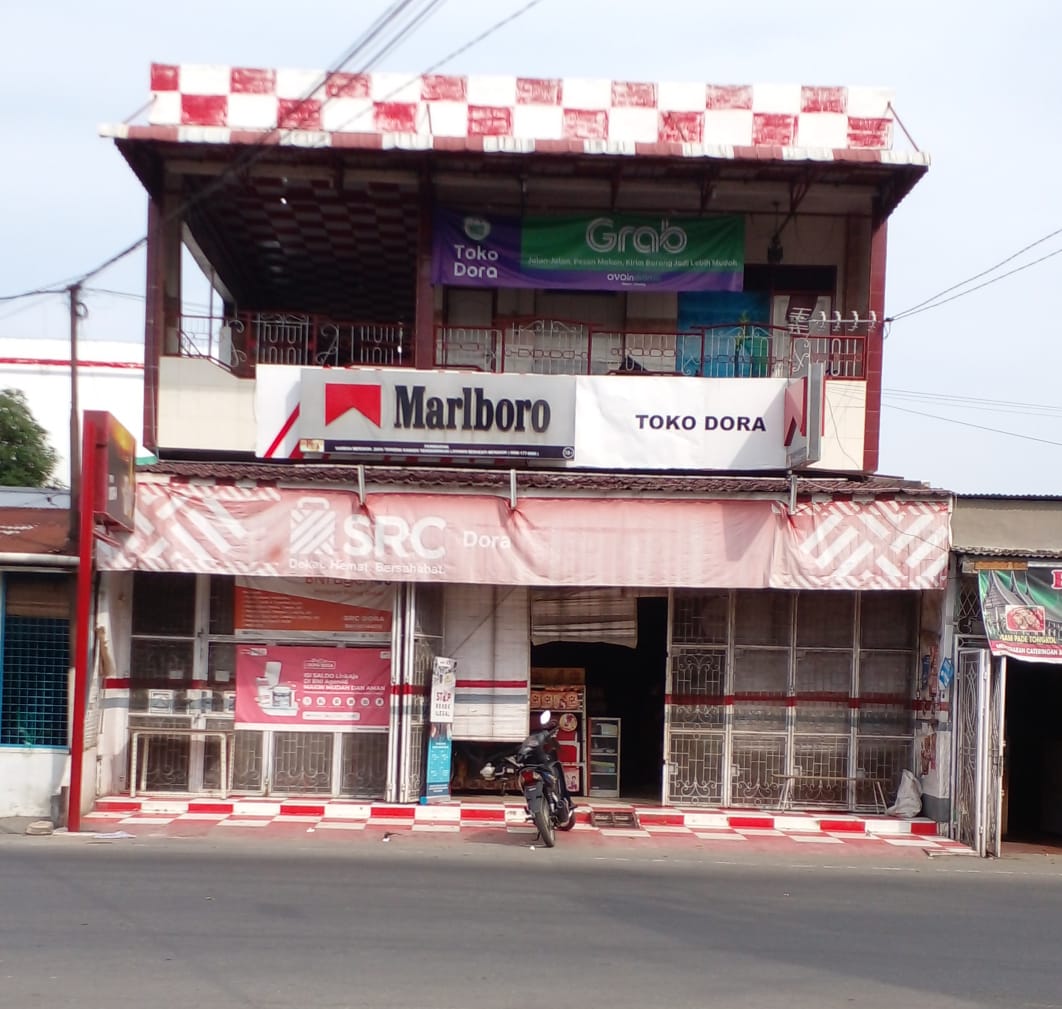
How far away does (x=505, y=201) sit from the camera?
1627cm

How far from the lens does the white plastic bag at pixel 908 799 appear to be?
15.1 meters

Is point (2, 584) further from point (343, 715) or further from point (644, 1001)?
point (644, 1001)

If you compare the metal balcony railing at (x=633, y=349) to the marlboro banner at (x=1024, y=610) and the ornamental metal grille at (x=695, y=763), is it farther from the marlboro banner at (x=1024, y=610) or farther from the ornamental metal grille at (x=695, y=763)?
the ornamental metal grille at (x=695, y=763)

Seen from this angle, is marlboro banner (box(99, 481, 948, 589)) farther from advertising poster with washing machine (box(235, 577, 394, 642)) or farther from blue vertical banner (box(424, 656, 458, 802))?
blue vertical banner (box(424, 656, 458, 802))

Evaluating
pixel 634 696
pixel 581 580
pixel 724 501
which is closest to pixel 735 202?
pixel 724 501

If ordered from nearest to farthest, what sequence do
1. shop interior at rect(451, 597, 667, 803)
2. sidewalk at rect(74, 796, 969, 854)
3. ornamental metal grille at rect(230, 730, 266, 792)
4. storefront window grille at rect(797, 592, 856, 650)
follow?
sidewalk at rect(74, 796, 969, 854), ornamental metal grille at rect(230, 730, 266, 792), storefront window grille at rect(797, 592, 856, 650), shop interior at rect(451, 597, 667, 803)

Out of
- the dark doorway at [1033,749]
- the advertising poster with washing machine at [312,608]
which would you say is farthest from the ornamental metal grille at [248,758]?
the dark doorway at [1033,749]

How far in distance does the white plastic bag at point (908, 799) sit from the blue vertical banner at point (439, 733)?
222 inches

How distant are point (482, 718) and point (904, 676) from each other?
5.49 m

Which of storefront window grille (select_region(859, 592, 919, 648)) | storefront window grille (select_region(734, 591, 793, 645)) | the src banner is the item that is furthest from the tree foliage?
storefront window grille (select_region(859, 592, 919, 648))

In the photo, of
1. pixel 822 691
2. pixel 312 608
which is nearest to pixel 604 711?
pixel 822 691

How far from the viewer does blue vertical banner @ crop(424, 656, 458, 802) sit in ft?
48.6

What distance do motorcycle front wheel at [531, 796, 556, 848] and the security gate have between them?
4921mm

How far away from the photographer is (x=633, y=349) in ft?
55.0
